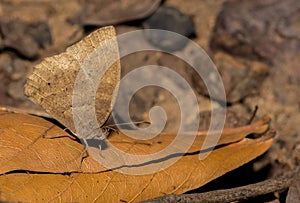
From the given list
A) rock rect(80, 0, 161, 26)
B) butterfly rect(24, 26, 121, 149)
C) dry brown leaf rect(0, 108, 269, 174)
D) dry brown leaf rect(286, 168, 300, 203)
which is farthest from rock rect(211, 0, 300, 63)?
dry brown leaf rect(286, 168, 300, 203)

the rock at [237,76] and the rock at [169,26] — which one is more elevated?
the rock at [169,26]

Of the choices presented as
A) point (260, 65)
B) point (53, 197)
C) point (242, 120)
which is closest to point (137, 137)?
point (53, 197)

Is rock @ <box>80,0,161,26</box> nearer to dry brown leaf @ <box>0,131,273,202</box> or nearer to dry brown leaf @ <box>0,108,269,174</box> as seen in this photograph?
dry brown leaf @ <box>0,108,269,174</box>

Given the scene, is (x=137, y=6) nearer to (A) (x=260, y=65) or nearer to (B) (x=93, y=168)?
(A) (x=260, y=65)

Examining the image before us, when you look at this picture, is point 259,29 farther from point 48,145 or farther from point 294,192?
point 48,145

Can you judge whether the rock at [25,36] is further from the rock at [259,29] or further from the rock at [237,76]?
the rock at [259,29]

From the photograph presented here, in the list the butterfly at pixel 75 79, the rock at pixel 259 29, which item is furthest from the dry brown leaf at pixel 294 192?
the rock at pixel 259 29
